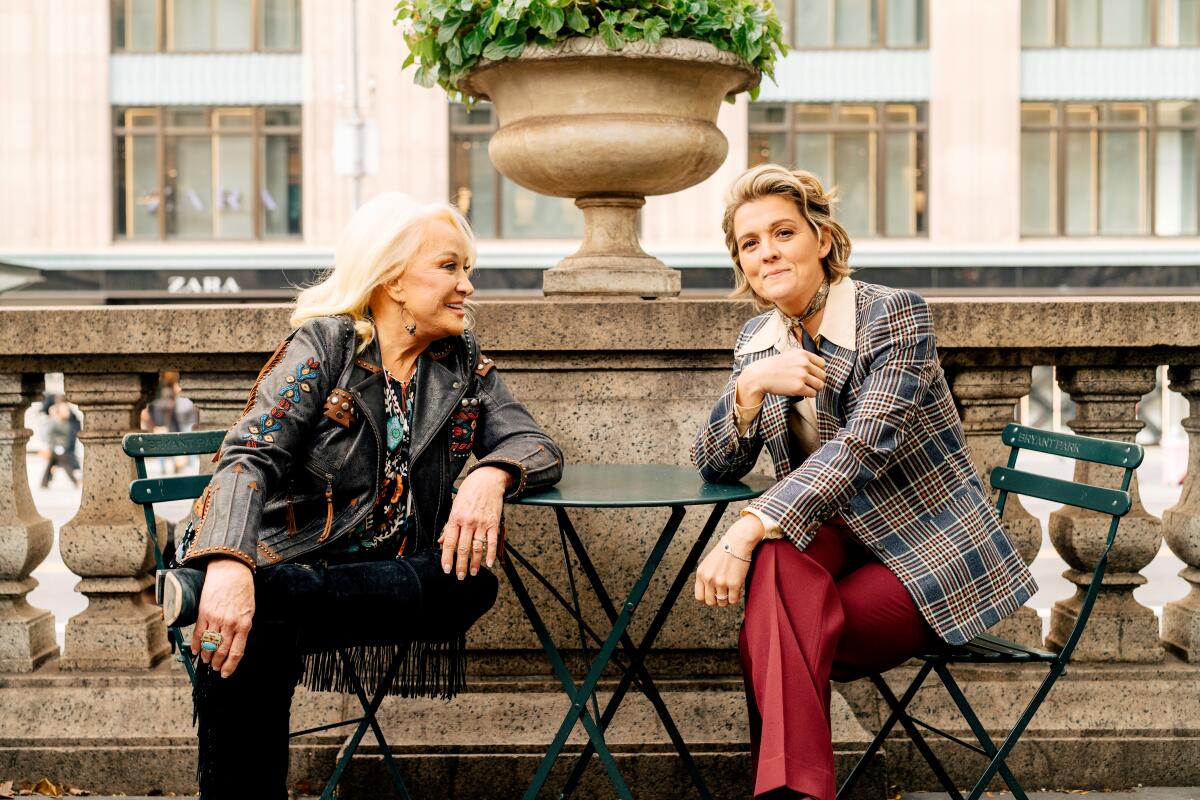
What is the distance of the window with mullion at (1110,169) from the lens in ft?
77.2

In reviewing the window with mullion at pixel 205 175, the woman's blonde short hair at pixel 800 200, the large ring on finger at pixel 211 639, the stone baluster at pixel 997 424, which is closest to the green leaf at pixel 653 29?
the woman's blonde short hair at pixel 800 200

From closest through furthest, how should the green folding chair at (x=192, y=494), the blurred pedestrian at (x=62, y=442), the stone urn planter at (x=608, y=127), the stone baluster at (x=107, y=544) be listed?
the green folding chair at (x=192, y=494) → the stone baluster at (x=107, y=544) → the stone urn planter at (x=608, y=127) → the blurred pedestrian at (x=62, y=442)

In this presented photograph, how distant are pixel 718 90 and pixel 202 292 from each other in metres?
20.2

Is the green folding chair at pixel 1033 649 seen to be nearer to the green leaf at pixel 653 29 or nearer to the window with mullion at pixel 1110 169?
the green leaf at pixel 653 29

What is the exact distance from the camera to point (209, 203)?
2397 cm

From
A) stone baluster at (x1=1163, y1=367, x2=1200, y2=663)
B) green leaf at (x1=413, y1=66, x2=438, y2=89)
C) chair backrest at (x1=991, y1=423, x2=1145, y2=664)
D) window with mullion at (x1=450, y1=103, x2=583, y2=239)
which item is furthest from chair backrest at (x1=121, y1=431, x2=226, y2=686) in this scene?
window with mullion at (x1=450, y1=103, x2=583, y2=239)

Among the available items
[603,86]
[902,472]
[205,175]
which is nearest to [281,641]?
[902,472]

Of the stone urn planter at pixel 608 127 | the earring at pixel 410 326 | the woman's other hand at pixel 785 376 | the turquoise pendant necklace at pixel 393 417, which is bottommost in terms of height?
the turquoise pendant necklace at pixel 393 417

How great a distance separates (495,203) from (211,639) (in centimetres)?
2141

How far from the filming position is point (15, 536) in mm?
3910

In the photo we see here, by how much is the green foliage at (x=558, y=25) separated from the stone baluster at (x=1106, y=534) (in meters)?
1.48

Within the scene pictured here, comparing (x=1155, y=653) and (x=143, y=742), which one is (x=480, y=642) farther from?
(x=1155, y=653)

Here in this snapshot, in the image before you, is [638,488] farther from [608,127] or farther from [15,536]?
[15,536]

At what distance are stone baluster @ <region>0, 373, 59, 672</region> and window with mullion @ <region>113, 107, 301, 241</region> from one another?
2033cm
